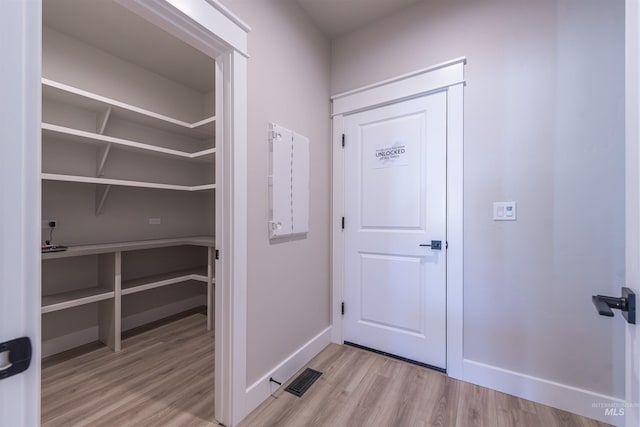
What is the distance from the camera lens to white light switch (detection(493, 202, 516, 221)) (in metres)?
1.74

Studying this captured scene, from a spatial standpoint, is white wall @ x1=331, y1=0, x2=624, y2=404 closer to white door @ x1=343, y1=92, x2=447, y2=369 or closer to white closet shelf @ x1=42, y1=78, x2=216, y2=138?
white door @ x1=343, y1=92, x2=447, y2=369

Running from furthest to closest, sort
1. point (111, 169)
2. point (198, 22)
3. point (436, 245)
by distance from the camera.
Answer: point (111, 169), point (436, 245), point (198, 22)

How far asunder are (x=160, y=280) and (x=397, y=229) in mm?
2370

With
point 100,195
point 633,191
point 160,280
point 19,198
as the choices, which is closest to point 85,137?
point 100,195

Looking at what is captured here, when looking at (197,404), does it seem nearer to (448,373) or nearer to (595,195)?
(448,373)

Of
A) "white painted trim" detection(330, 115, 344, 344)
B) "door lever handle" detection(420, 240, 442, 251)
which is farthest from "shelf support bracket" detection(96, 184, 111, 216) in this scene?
"door lever handle" detection(420, 240, 442, 251)

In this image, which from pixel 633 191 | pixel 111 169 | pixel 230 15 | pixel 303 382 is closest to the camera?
pixel 633 191

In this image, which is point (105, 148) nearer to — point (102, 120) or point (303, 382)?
point (102, 120)

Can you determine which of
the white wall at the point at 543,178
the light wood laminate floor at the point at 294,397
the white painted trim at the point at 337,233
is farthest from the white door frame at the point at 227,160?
the white wall at the point at 543,178

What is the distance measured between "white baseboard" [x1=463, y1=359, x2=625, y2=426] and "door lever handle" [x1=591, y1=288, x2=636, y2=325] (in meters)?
1.33

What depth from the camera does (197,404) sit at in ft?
5.45

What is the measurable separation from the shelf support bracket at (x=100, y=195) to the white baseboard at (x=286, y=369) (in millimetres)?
2167

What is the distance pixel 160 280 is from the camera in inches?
105

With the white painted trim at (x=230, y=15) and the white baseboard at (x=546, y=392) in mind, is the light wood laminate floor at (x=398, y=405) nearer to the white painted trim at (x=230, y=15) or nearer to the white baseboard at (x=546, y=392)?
the white baseboard at (x=546, y=392)
